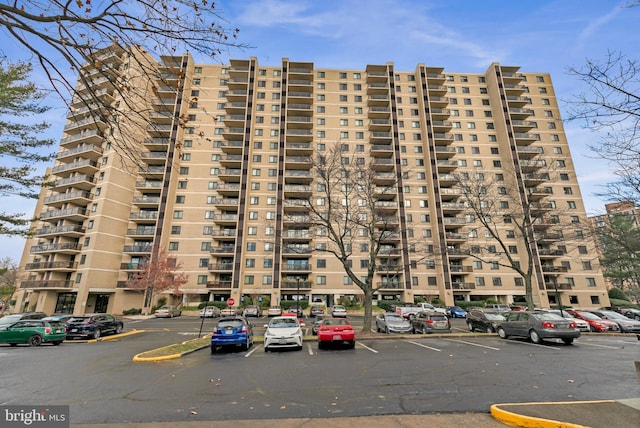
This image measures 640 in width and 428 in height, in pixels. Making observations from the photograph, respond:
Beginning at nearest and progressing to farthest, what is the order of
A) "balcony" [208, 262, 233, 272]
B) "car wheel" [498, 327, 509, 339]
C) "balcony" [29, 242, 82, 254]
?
"car wheel" [498, 327, 509, 339] → "balcony" [29, 242, 82, 254] → "balcony" [208, 262, 233, 272]

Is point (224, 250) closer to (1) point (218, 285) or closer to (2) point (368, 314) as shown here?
(1) point (218, 285)

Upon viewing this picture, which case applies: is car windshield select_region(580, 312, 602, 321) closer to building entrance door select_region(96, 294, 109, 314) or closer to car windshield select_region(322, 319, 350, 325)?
car windshield select_region(322, 319, 350, 325)

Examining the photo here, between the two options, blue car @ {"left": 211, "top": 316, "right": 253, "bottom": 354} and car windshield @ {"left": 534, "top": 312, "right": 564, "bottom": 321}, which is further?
car windshield @ {"left": 534, "top": 312, "right": 564, "bottom": 321}

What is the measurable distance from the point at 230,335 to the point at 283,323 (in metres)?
2.47

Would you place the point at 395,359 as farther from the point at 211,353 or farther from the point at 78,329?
the point at 78,329

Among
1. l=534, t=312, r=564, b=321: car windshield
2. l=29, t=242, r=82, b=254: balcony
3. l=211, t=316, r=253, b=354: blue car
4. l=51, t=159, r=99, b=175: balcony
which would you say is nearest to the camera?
l=211, t=316, r=253, b=354: blue car

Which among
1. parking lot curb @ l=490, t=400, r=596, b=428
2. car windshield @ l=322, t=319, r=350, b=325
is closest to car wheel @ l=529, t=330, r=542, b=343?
car windshield @ l=322, t=319, r=350, b=325

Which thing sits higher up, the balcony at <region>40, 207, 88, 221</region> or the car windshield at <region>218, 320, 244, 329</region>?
the balcony at <region>40, 207, 88, 221</region>

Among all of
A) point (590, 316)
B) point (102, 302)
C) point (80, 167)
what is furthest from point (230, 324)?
point (80, 167)

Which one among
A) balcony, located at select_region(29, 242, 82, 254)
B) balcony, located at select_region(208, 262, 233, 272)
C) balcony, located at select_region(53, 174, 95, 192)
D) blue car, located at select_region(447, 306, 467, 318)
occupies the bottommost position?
blue car, located at select_region(447, 306, 467, 318)

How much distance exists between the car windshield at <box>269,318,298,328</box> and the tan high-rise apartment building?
23.5 meters

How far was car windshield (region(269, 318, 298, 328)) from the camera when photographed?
13.6 metres

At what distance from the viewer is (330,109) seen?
53.3 metres

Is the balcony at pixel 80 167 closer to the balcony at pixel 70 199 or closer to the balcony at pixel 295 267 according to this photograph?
the balcony at pixel 70 199
